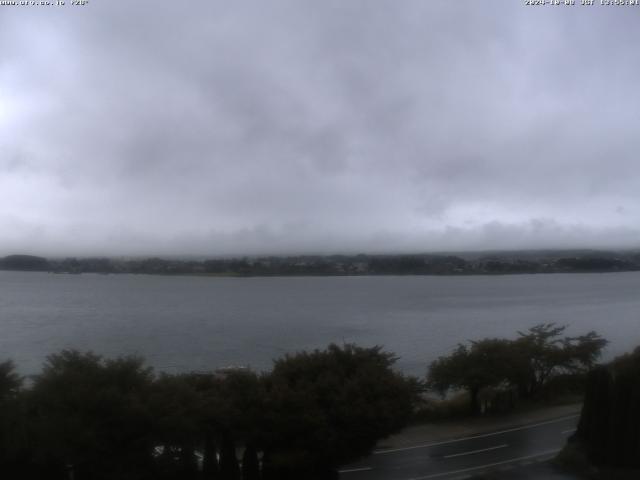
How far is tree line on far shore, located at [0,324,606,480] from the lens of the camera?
1164 cm

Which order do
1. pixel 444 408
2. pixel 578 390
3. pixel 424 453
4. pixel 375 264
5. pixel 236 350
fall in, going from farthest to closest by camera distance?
pixel 375 264, pixel 236 350, pixel 578 390, pixel 444 408, pixel 424 453

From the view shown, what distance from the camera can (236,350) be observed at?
155 ft

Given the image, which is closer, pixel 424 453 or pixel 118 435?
pixel 118 435

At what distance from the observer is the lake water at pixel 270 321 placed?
46.2 meters

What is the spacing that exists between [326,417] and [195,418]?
2788 mm

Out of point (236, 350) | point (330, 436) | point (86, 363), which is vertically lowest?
point (236, 350)

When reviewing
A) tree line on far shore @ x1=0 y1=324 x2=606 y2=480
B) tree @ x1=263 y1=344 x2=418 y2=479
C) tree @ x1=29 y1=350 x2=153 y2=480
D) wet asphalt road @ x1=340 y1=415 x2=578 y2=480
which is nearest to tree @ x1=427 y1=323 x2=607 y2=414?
wet asphalt road @ x1=340 y1=415 x2=578 y2=480

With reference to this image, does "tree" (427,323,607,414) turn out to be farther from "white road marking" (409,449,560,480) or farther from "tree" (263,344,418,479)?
"tree" (263,344,418,479)

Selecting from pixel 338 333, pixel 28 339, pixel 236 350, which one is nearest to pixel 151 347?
pixel 236 350

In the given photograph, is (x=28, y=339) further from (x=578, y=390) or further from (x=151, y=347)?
(x=578, y=390)

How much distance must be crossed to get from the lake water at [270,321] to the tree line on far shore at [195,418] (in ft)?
80.9

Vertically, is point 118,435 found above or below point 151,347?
above

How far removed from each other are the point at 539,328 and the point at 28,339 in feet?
127

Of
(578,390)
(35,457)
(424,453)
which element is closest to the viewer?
(35,457)
